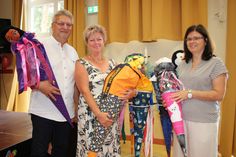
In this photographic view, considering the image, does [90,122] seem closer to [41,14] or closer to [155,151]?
[155,151]

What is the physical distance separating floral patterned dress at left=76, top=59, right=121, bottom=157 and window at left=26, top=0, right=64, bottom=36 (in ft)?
9.35

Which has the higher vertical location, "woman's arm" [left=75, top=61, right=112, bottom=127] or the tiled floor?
"woman's arm" [left=75, top=61, right=112, bottom=127]

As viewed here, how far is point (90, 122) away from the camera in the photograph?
4.93 ft

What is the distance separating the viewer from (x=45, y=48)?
1608 mm

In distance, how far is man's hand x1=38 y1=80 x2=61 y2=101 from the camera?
1525mm

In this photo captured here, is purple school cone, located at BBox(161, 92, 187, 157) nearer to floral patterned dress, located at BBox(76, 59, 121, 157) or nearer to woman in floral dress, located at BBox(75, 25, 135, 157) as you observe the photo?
woman in floral dress, located at BBox(75, 25, 135, 157)

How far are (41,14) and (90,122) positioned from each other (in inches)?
127

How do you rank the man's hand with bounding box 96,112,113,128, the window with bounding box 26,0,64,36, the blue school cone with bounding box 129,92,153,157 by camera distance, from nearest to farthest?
the man's hand with bounding box 96,112,113,128, the blue school cone with bounding box 129,92,153,157, the window with bounding box 26,0,64,36

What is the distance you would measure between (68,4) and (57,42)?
218cm

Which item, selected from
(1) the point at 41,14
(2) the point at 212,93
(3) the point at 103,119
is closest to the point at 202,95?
(2) the point at 212,93

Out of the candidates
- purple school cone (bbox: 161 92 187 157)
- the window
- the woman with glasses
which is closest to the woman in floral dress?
purple school cone (bbox: 161 92 187 157)

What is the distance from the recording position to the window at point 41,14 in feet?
13.3

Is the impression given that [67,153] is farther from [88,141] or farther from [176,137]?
[176,137]

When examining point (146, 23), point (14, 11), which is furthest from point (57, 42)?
point (14, 11)
